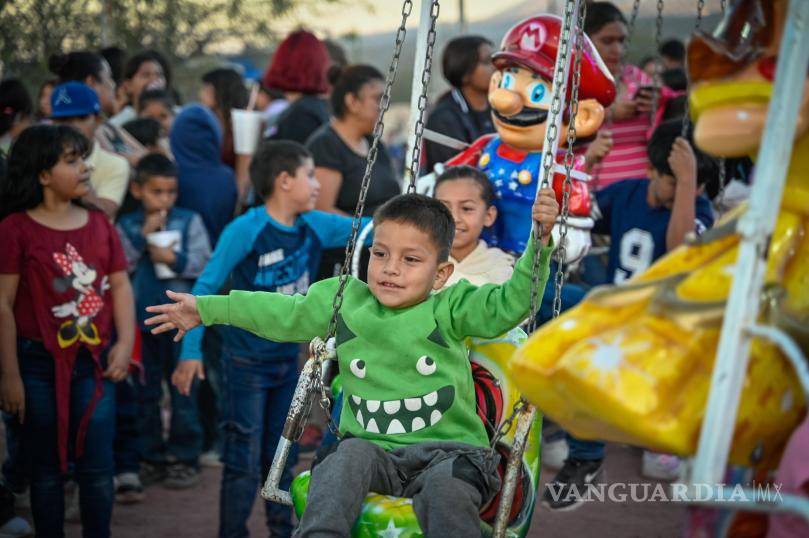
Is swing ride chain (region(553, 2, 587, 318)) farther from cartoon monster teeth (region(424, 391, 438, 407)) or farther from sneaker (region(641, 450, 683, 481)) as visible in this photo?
sneaker (region(641, 450, 683, 481))

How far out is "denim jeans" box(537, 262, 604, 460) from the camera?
476 centimetres

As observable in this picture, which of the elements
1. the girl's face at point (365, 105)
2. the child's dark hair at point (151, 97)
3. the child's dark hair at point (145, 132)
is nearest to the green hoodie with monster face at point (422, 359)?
the girl's face at point (365, 105)

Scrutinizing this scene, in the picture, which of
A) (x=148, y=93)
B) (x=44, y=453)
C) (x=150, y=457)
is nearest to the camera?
(x=44, y=453)

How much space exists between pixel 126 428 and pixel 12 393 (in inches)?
53.5

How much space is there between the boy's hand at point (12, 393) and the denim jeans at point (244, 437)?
2.80 feet

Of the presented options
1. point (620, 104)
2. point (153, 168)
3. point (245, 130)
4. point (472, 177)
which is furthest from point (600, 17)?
point (153, 168)

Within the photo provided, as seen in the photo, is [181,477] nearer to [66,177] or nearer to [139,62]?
[66,177]

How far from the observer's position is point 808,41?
2.21m

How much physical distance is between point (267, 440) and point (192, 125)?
227cm

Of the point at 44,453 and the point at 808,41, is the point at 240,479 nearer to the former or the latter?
the point at 44,453

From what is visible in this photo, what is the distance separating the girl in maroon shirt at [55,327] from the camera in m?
4.29

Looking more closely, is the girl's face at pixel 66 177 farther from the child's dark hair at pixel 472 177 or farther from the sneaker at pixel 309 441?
the sneaker at pixel 309 441

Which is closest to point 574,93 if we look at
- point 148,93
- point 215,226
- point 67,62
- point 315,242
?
point 315,242

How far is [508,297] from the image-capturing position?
10.6ft
